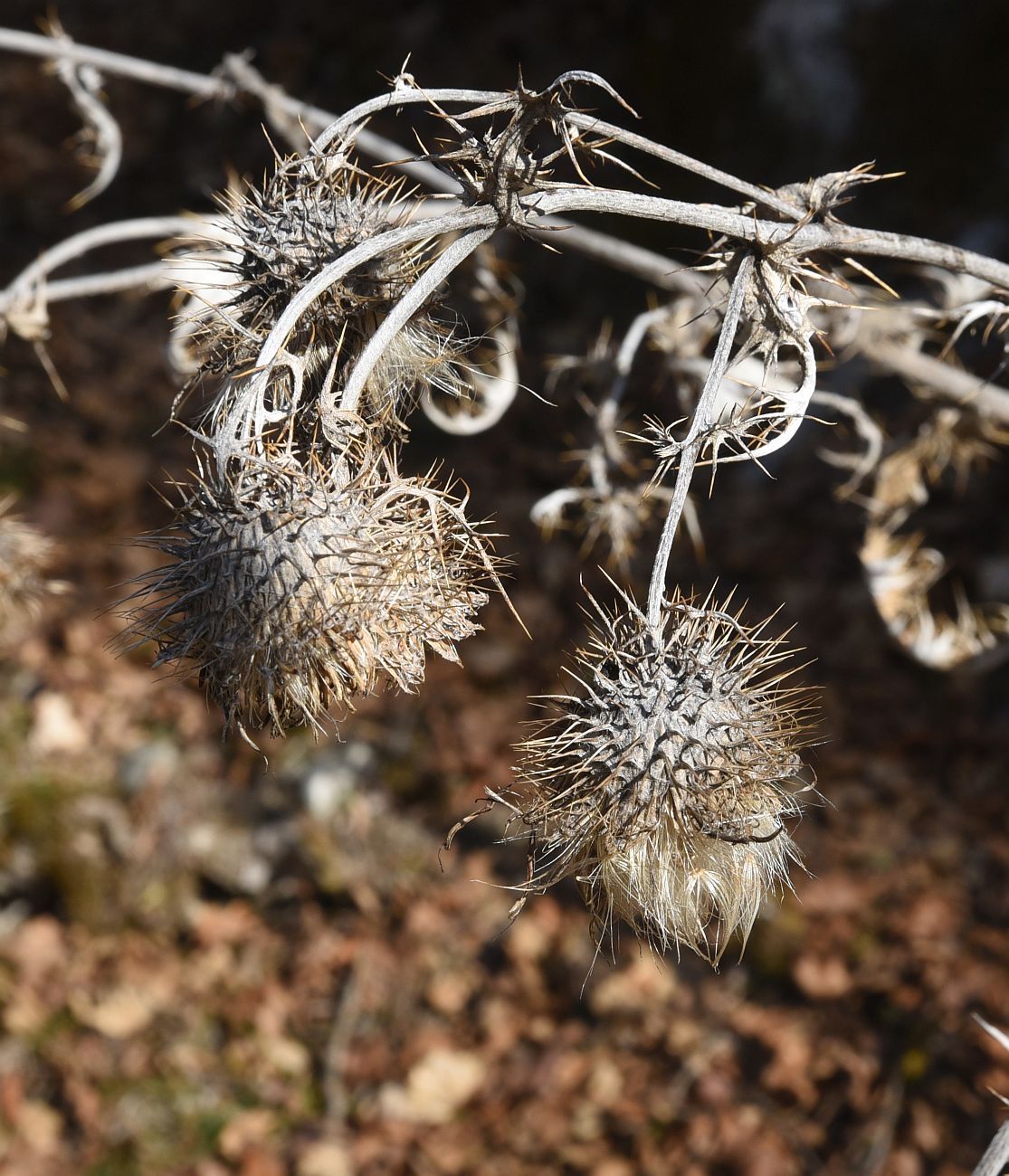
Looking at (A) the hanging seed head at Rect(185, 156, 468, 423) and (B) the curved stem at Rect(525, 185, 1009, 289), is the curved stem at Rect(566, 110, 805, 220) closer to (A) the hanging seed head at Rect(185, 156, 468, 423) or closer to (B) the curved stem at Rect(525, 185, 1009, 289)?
(B) the curved stem at Rect(525, 185, 1009, 289)

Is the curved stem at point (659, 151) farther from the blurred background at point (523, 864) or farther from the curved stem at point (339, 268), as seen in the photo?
the blurred background at point (523, 864)

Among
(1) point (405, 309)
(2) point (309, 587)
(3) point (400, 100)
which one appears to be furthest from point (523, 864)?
(3) point (400, 100)

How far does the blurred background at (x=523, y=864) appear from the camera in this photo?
412cm

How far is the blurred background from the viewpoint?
4125 mm

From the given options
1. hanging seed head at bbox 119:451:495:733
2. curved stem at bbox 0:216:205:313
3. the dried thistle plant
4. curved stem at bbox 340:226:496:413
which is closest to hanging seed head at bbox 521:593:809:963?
the dried thistle plant

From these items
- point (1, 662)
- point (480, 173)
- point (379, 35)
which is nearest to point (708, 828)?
point (480, 173)

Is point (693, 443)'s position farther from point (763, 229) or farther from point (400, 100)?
point (400, 100)

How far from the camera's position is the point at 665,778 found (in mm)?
1427

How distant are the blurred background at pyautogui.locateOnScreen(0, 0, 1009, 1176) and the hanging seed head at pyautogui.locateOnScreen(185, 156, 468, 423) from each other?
88.0 inches

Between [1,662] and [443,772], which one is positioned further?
[1,662]

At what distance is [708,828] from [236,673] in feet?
2.35

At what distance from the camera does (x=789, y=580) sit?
4.79m

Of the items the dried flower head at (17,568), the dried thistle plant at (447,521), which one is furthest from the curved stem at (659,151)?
the dried flower head at (17,568)

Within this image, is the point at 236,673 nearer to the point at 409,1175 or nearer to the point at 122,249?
the point at 409,1175
